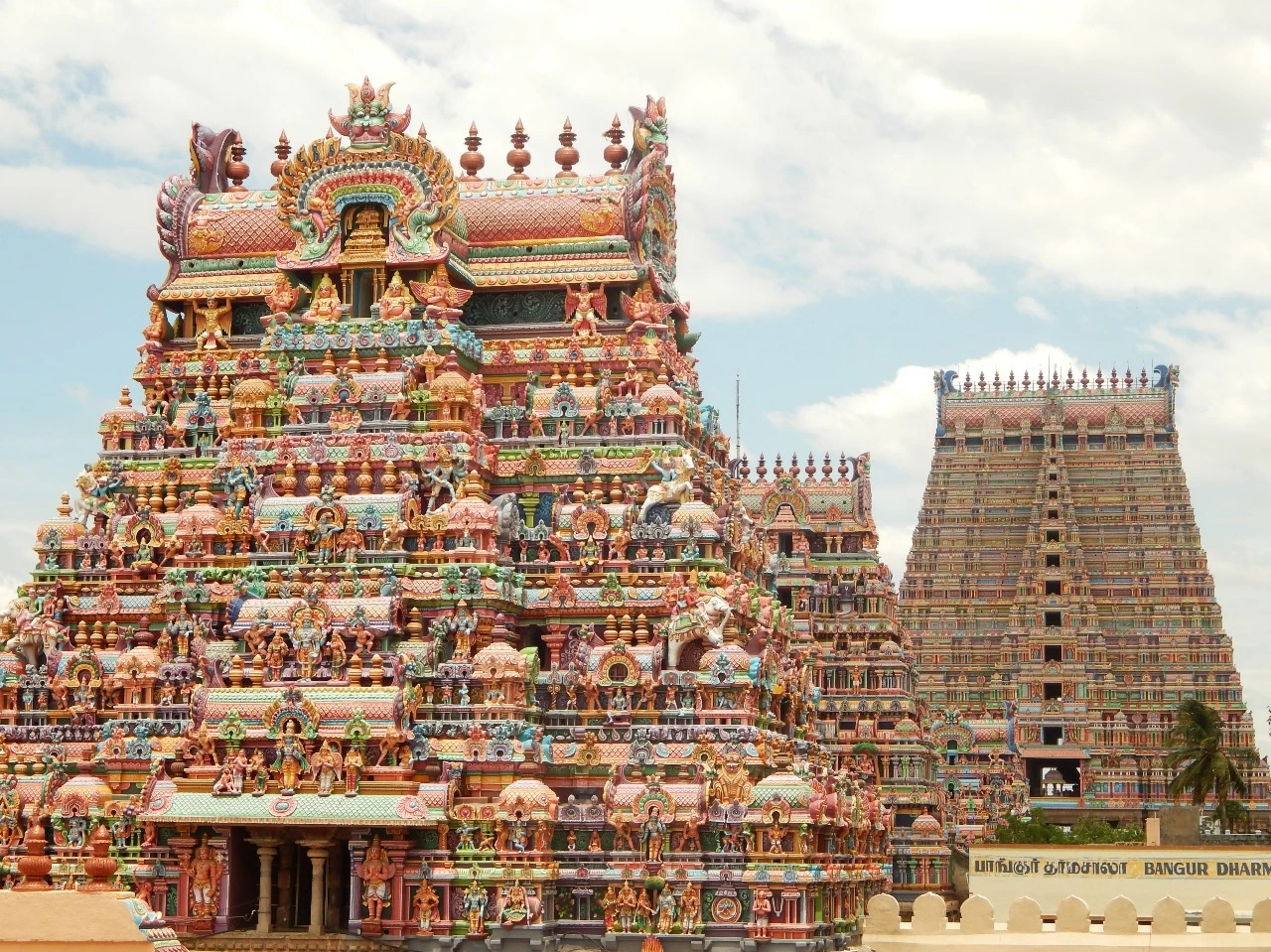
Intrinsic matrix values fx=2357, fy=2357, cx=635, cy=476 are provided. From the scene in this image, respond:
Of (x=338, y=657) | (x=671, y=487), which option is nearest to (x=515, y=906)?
(x=338, y=657)

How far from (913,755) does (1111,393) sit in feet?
175

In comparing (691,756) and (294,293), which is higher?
(294,293)

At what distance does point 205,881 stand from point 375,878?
393cm

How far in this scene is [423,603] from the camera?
171 ft

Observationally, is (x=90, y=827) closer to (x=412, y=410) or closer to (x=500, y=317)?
(x=412, y=410)

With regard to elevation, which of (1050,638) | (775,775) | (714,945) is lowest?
(714,945)

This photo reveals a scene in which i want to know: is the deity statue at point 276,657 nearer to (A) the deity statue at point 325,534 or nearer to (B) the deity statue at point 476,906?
(A) the deity statue at point 325,534

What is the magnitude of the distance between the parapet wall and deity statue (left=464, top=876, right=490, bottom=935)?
8.70 meters

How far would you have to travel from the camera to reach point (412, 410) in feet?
179

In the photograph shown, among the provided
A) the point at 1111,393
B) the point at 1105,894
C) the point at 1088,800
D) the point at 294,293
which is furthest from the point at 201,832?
the point at 1111,393

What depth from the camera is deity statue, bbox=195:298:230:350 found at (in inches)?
2384

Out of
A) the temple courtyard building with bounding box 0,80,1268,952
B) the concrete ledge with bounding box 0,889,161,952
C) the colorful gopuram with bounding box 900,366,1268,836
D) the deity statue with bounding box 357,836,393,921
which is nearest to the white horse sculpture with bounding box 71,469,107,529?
the temple courtyard building with bounding box 0,80,1268,952

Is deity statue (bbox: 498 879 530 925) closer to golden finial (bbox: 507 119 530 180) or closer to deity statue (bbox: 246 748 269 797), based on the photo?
deity statue (bbox: 246 748 269 797)

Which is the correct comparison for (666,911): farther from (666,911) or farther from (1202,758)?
(1202,758)
